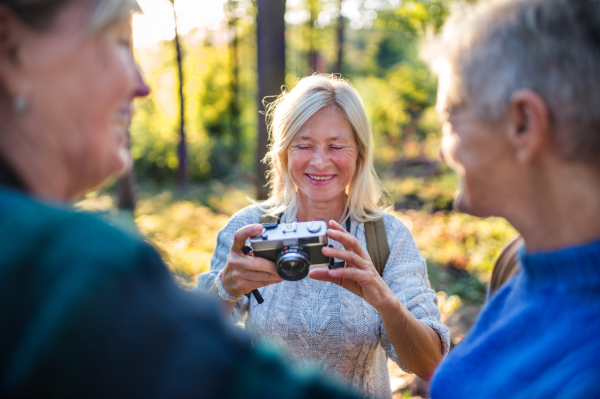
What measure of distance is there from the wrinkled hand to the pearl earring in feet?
3.59

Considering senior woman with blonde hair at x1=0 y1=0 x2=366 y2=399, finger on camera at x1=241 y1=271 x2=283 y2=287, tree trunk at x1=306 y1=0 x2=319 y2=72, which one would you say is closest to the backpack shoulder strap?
finger on camera at x1=241 y1=271 x2=283 y2=287

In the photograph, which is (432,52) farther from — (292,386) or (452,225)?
(452,225)

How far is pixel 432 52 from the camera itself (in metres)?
1.10

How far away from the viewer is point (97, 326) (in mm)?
614

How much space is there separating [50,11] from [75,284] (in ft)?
1.75

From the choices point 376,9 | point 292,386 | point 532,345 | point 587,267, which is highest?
point 376,9

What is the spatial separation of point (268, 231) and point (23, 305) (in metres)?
1.31

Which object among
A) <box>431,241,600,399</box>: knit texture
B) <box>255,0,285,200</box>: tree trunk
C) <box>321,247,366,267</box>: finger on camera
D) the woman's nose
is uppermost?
<box>255,0,285,200</box>: tree trunk

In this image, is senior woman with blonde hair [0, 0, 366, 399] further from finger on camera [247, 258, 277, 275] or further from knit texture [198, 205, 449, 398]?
knit texture [198, 205, 449, 398]

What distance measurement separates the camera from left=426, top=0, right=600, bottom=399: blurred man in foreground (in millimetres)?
855

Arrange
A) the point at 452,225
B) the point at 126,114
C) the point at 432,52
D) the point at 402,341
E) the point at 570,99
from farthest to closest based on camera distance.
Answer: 1. the point at 452,225
2. the point at 402,341
3. the point at 432,52
4. the point at 126,114
5. the point at 570,99

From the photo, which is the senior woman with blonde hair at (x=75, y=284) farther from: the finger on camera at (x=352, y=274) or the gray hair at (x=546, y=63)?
the finger on camera at (x=352, y=274)

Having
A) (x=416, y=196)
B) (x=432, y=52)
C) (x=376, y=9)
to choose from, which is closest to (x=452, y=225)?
(x=416, y=196)

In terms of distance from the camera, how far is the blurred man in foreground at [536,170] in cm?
86
